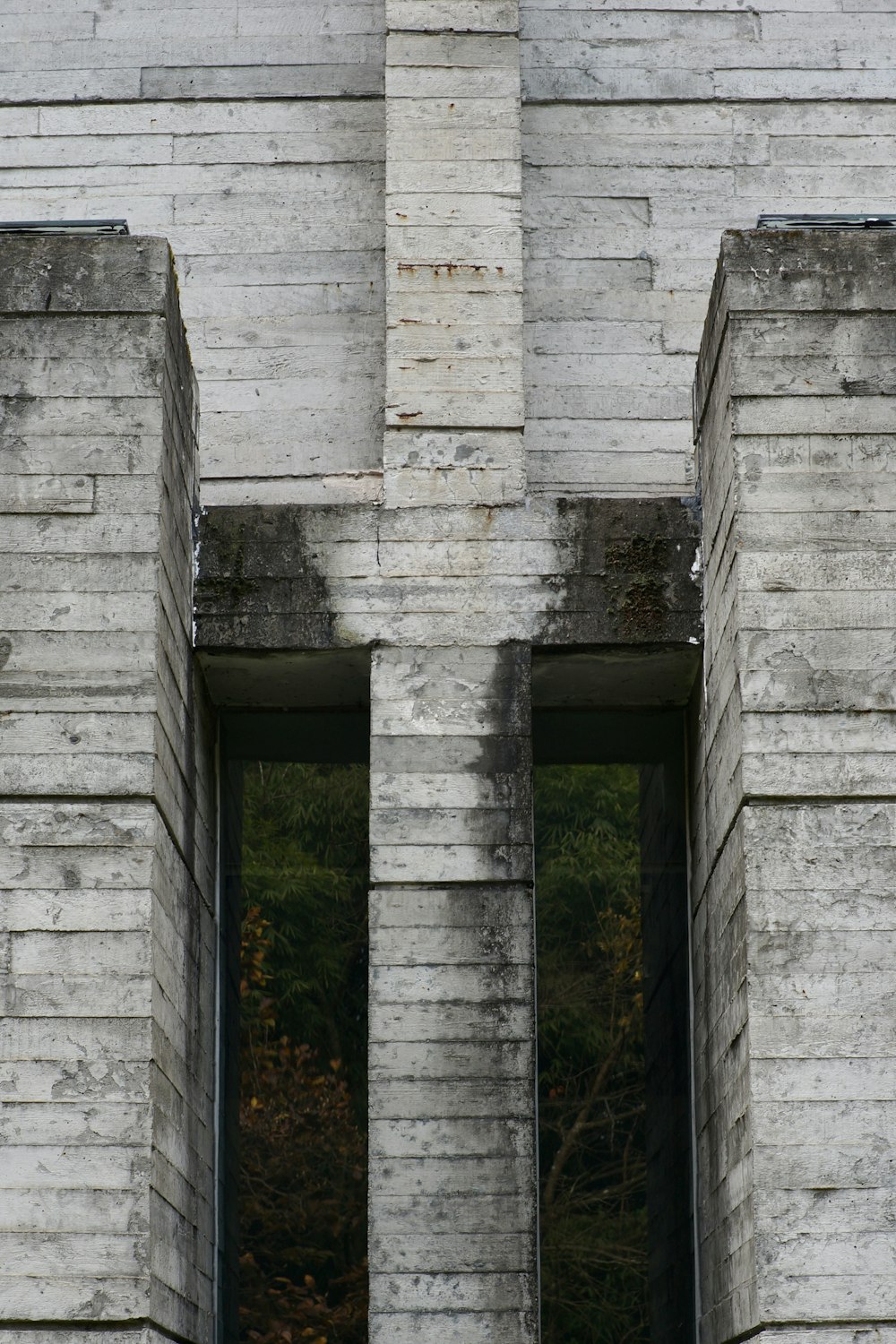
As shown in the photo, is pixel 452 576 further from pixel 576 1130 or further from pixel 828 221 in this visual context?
pixel 576 1130

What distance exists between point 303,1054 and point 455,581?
295 cm

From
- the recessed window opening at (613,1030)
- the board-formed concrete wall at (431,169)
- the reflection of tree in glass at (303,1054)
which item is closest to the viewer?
the recessed window opening at (613,1030)

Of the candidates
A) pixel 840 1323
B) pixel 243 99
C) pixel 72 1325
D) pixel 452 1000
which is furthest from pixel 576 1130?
pixel 243 99

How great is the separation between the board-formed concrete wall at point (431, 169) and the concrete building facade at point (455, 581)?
20mm

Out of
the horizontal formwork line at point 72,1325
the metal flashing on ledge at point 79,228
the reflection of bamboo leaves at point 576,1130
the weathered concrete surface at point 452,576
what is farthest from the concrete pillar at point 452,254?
the horizontal formwork line at point 72,1325

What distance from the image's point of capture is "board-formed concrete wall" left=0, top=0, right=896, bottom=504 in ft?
22.5

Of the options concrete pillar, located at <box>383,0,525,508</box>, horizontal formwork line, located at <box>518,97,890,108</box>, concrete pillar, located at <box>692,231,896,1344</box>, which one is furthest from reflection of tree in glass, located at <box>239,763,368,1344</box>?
horizontal formwork line, located at <box>518,97,890,108</box>

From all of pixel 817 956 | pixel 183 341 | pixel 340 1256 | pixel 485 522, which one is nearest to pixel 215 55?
pixel 183 341

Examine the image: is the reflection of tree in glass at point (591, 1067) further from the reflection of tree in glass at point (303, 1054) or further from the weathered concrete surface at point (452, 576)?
the weathered concrete surface at point (452, 576)

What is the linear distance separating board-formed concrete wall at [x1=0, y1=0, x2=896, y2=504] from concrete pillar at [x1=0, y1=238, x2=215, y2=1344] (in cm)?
121

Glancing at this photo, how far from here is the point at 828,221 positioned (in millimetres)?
6605

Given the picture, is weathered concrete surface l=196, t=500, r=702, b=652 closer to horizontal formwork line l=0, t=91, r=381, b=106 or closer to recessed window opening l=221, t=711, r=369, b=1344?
recessed window opening l=221, t=711, r=369, b=1344

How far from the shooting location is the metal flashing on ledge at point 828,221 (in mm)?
6340

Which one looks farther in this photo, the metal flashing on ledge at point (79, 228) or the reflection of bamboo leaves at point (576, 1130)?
the reflection of bamboo leaves at point (576, 1130)
